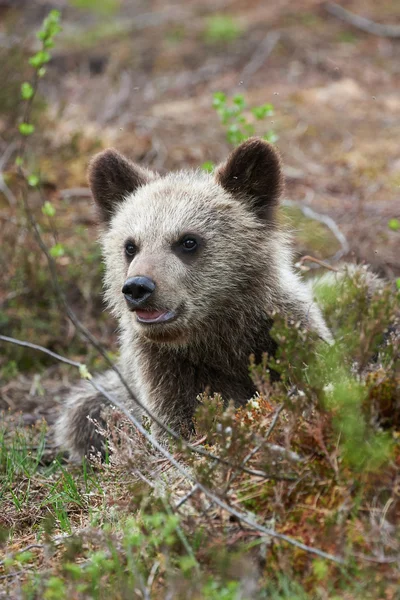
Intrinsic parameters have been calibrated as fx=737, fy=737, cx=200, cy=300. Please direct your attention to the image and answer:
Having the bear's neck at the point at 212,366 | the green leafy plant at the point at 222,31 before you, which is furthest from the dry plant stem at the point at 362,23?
the bear's neck at the point at 212,366

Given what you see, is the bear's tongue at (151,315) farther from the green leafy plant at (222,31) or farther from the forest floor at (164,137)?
the green leafy plant at (222,31)

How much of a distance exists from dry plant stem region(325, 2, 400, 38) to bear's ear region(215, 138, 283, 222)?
9.46 metres

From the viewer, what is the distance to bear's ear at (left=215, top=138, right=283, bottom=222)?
4.81 meters

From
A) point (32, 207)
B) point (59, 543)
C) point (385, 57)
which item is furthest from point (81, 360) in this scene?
point (385, 57)

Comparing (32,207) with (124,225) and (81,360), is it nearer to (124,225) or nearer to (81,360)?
(81,360)

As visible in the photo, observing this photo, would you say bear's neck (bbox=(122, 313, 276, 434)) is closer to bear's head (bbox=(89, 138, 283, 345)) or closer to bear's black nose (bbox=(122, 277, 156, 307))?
bear's head (bbox=(89, 138, 283, 345))

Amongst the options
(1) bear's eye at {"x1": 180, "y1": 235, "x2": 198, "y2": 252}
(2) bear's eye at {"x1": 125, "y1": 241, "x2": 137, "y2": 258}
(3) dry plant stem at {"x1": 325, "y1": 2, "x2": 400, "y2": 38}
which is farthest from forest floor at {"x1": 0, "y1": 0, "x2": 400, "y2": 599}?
(1) bear's eye at {"x1": 180, "y1": 235, "x2": 198, "y2": 252}

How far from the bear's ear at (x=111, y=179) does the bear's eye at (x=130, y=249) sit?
25.7 inches

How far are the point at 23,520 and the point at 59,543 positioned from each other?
2.66 feet

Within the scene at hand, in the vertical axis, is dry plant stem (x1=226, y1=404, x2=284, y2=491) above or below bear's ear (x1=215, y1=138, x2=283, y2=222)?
below

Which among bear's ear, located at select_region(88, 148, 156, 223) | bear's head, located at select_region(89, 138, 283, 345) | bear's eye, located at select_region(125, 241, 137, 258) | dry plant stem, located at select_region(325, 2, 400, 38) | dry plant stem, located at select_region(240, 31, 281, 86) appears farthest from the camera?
dry plant stem, located at select_region(325, 2, 400, 38)

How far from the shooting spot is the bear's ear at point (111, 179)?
5344mm

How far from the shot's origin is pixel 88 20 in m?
16.0

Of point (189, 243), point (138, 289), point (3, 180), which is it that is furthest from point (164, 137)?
point (138, 289)
